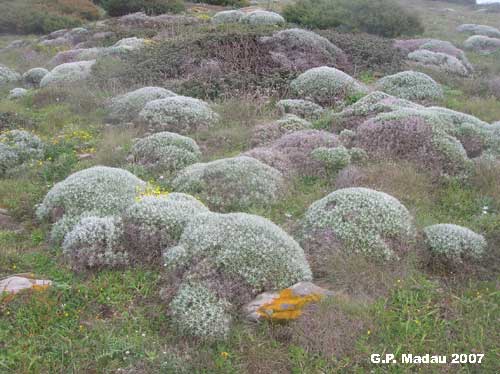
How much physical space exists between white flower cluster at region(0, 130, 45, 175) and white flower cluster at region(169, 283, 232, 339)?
5359mm

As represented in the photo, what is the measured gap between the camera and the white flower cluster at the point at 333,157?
27.0 feet

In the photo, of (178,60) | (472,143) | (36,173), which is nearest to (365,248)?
(472,143)

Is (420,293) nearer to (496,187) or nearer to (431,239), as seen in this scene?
(431,239)

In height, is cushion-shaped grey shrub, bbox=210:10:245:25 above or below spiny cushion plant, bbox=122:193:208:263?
above

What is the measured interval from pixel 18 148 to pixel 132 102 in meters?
3.03

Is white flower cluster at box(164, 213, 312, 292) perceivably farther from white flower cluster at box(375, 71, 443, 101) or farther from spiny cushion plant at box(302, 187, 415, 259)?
white flower cluster at box(375, 71, 443, 101)

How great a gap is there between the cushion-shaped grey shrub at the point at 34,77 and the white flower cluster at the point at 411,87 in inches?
411

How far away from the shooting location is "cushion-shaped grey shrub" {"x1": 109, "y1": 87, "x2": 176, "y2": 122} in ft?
36.1

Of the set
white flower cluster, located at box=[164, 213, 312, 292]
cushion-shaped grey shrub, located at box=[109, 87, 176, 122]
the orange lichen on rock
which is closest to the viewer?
the orange lichen on rock

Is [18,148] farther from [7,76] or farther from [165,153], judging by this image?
[7,76]

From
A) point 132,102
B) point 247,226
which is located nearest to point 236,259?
point 247,226

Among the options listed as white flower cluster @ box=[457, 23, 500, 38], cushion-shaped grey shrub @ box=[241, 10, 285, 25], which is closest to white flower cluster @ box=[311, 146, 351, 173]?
cushion-shaped grey shrub @ box=[241, 10, 285, 25]

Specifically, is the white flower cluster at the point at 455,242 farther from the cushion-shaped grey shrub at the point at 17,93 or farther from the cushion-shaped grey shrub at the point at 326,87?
the cushion-shaped grey shrub at the point at 17,93

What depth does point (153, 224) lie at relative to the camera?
5938 mm
